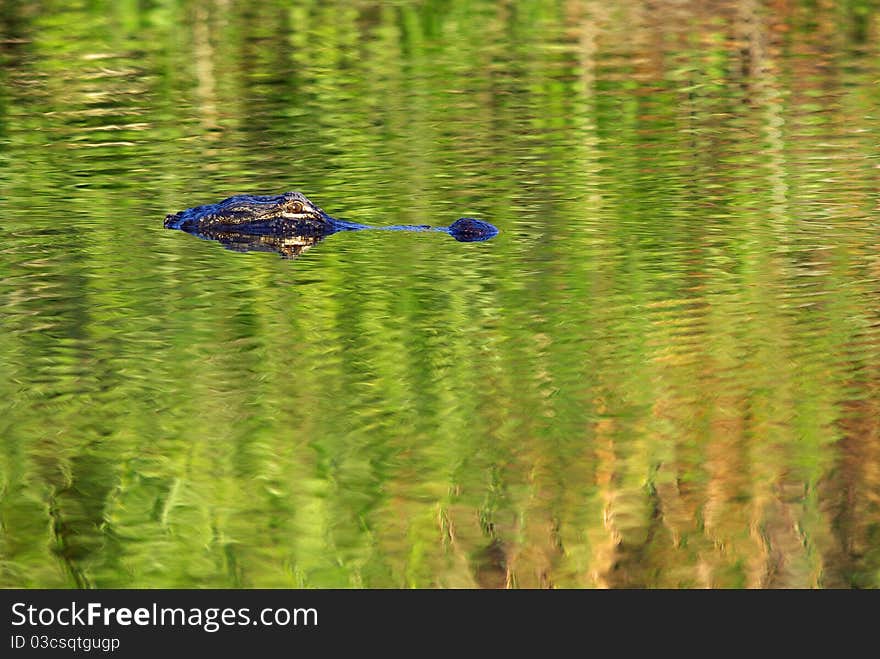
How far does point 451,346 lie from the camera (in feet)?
24.2

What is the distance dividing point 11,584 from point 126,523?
533mm

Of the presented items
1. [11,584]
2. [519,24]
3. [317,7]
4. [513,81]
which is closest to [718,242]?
[11,584]

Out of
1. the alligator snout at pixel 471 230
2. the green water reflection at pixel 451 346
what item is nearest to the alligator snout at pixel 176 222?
the green water reflection at pixel 451 346

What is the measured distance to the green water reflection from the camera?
567cm

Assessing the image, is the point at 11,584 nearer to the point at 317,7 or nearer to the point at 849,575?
the point at 849,575

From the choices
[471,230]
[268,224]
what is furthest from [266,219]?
[471,230]

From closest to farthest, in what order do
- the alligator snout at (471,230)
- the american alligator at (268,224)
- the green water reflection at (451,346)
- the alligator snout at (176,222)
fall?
the green water reflection at (451,346), the alligator snout at (471,230), the american alligator at (268,224), the alligator snout at (176,222)

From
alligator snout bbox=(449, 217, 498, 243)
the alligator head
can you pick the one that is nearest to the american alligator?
the alligator head

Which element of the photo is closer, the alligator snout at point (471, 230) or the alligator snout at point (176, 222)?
the alligator snout at point (471, 230)

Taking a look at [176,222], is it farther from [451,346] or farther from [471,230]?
[451,346]

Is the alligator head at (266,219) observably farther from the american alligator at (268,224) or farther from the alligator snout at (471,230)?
the alligator snout at (471,230)

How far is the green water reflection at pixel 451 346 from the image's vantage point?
5.67m

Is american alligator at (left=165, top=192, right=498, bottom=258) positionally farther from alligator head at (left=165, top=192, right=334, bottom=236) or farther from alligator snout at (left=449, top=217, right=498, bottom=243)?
alligator snout at (left=449, top=217, right=498, bottom=243)
